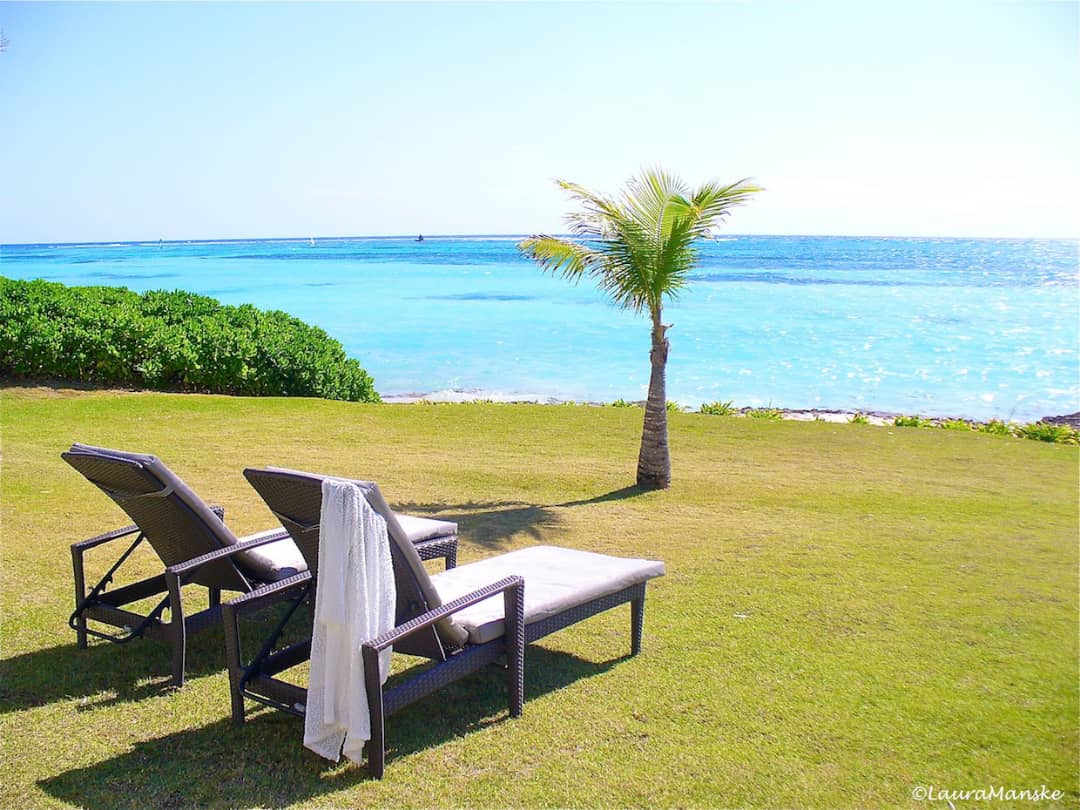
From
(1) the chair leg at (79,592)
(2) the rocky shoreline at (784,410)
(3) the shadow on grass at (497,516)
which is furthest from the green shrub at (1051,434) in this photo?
(1) the chair leg at (79,592)

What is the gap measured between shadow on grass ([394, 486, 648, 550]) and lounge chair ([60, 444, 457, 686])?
2.63 meters

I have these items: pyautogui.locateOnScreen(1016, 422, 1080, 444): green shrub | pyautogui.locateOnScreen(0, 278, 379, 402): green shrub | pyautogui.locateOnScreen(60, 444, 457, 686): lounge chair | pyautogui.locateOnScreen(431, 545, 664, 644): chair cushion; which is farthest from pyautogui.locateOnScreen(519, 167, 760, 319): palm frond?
pyautogui.locateOnScreen(1016, 422, 1080, 444): green shrub

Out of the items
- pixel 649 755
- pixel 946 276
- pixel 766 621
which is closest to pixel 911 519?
pixel 766 621

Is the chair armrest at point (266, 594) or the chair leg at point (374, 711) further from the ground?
the chair armrest at point (266, 594)

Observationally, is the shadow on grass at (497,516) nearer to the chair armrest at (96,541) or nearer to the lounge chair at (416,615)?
the lounge chair at (416,615)

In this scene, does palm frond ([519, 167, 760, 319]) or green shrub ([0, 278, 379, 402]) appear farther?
green shrub ([0, 278, 379, 402])

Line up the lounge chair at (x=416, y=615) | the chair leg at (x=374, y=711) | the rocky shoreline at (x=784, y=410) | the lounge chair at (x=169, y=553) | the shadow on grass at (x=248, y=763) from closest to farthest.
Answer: the shadow on grass at (x=248, y=763), the chair leg at (x=374, y=711), the lounge chair at (x=416, y=615), the lounge chair at (x=169, y=553), the rocky shoreline at (x=784, y=410)

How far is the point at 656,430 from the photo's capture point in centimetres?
986

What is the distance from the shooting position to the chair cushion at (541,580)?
4359 mm

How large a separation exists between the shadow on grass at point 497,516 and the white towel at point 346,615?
3.65m

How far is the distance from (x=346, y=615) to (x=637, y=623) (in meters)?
1.92

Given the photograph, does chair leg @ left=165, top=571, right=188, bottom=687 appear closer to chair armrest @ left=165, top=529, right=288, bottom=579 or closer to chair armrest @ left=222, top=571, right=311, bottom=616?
chair armrest @ left=165, top=529, right=288, bottom=579

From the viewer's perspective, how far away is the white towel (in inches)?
146

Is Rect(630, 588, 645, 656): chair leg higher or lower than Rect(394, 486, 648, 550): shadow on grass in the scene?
higher
